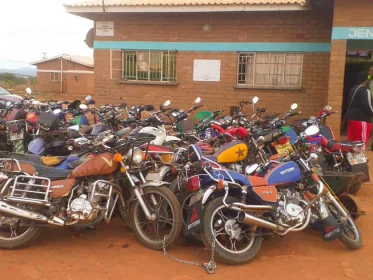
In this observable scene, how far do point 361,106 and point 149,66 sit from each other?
6631 millimetres

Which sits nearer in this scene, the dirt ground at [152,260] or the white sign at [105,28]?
the dirt ground at [152,260]

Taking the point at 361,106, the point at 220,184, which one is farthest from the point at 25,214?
the point at 361,106

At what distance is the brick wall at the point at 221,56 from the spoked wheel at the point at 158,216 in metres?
7.70

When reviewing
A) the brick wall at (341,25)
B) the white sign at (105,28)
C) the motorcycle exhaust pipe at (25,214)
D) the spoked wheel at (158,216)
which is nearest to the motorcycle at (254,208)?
the spoked wheel at (158,216)

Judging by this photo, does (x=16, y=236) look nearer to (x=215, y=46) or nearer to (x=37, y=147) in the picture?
(x=37, y=147)

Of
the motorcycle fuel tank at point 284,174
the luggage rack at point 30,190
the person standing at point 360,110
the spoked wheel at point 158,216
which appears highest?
the person standing at point 360,110

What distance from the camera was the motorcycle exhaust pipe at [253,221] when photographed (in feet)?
12.5

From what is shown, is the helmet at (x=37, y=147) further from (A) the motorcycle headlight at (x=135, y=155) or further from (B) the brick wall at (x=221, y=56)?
(B) the brick wall at (x=221, y=56)

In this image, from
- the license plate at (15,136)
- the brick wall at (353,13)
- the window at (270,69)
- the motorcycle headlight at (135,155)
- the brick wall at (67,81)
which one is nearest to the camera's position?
the motorcycle headlight at (135,155)

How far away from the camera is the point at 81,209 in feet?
13.1

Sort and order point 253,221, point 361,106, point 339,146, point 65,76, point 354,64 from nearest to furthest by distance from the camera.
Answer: point 253,221, point 339,146, point 361,106, point 354,64, point 65,76

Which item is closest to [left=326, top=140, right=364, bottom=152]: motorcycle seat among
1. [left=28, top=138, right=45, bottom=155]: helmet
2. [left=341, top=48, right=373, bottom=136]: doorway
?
[left=28, top=138, right=45, bottom=155]: helmet

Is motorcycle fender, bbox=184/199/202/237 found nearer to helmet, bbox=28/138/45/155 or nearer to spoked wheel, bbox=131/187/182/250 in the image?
spoked wheel, bbox=131/187/182/250

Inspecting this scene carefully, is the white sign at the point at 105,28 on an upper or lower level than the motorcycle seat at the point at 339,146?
upper
